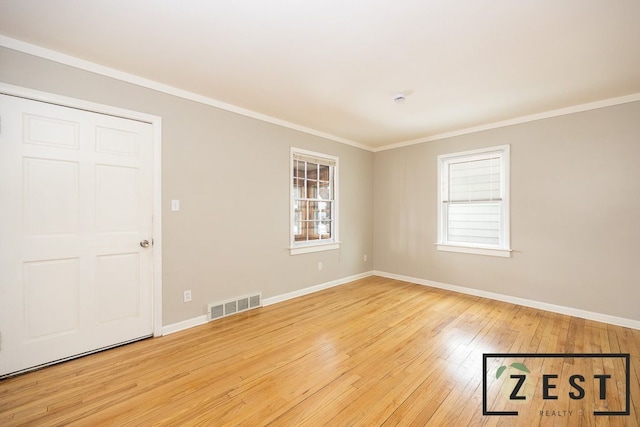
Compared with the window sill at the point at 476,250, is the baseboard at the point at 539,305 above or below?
below

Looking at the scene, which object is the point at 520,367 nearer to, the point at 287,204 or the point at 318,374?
the point at 318,374

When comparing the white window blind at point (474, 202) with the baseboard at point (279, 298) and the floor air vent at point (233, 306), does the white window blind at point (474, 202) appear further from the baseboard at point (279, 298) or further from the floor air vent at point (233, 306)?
the floor air vent at point (233, 306)

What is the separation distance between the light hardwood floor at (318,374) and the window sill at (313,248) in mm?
968

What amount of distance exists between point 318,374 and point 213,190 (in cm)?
229

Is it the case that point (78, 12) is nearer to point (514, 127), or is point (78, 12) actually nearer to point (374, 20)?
point (374, 20)

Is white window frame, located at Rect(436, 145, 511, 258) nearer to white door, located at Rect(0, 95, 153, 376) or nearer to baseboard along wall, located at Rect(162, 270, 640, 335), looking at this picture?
baseboard along wall, located at Rect(162, 270, 640, 335)

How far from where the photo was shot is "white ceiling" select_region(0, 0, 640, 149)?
1.81 m

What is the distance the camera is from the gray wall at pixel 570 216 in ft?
10.2

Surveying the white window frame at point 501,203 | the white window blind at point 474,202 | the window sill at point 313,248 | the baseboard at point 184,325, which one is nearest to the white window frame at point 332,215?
the window sill at point 313,248

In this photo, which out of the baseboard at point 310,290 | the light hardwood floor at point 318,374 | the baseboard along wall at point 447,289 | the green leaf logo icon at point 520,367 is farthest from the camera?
the baseboard at point 310,290

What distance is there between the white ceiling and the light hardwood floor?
2627mm

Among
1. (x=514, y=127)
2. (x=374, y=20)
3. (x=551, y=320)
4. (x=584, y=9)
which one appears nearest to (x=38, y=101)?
(x=374, y=20)

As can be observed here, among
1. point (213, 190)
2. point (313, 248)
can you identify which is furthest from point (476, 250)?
point (213, 190)

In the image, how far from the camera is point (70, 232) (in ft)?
7.79
